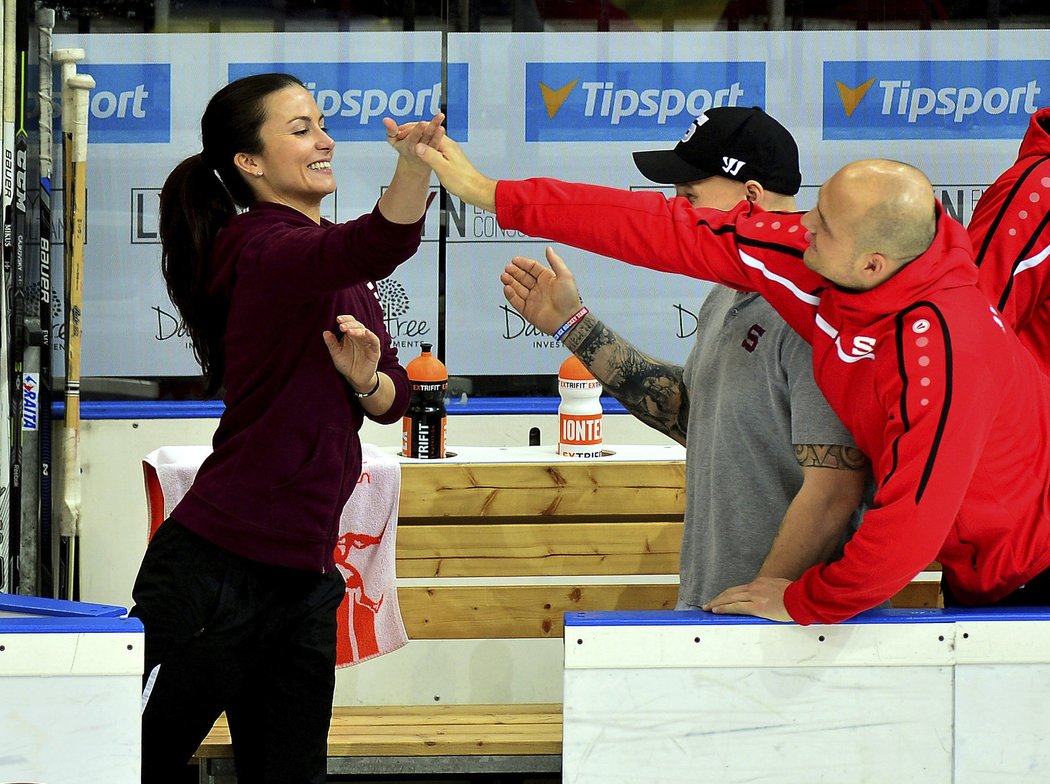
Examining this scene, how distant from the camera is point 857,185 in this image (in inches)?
74.1

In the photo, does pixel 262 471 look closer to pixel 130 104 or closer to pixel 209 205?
pixel 209 205

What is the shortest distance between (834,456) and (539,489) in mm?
1961

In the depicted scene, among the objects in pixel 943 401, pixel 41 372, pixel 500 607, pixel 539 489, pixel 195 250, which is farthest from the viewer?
pixel 41 372

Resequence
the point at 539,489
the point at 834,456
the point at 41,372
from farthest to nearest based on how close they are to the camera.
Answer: the point at 41,372 → the point at 539,489 → the point at 834,456

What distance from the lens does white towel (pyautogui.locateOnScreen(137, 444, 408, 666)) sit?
3.73 meters

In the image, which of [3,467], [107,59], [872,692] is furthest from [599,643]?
[107,59]

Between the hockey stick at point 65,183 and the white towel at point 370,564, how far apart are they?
98 cm

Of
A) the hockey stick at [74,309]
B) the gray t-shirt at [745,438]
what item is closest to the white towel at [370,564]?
the hockey stick at [74,309]

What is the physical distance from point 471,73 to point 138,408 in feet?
5.50

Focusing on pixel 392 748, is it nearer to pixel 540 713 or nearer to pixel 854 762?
pixel 540 713

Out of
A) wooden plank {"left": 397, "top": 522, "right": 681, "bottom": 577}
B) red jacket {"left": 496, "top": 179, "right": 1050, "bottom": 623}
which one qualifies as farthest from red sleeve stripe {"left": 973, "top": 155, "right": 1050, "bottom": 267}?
wooden plank {"left": 397, "top": 522, "right": 681, "bottom": 577}

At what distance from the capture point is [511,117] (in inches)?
179

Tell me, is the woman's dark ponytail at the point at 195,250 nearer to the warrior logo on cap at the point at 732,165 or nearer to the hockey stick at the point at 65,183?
the warrior logo on cap at the point at 732,165

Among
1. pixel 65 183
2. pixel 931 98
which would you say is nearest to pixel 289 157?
pixel 65 183
